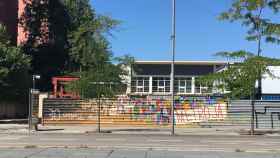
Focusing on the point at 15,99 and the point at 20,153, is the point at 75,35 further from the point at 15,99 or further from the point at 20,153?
the point at 20,153

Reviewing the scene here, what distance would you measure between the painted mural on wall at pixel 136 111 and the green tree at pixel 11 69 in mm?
11948

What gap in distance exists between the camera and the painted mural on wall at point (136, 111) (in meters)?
42.7

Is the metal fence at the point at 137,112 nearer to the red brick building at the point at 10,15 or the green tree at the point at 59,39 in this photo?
the green tree at the point at 59,39

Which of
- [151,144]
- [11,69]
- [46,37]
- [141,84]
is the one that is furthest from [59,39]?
[151,144]

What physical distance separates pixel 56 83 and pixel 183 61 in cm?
5567

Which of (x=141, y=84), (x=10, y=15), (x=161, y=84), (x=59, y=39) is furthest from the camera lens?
(x=161, y=84)

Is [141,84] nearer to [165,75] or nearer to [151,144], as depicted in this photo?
[165,75]

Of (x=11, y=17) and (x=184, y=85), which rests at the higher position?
(x=11, y=17)

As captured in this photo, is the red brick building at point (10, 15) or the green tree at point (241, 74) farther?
the red brick building at point (10, 15)

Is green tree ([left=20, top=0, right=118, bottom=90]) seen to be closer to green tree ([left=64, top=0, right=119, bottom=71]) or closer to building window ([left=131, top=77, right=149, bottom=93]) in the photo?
green tree ([left=64, top=0, right=119, bottom=71])

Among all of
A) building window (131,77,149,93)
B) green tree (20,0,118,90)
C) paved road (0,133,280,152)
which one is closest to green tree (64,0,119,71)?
green tree (20,0,118,90)

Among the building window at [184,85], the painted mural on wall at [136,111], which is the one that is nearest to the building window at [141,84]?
the building window at [184,85]

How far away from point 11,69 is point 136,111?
56.1 ft

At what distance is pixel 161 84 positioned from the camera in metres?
116
